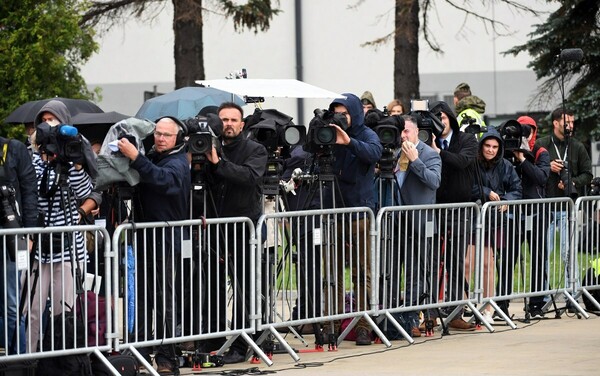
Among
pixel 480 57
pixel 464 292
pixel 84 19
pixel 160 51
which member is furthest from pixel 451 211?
pixel 160 51

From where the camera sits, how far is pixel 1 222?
1009cm

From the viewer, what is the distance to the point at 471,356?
1155 cm

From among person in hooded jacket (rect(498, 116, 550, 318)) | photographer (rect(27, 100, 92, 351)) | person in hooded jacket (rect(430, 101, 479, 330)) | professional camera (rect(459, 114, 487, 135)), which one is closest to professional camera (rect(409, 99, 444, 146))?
person in hooded jacket (rect(430, 101, 479, 330))

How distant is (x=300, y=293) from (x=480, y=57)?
23312mm

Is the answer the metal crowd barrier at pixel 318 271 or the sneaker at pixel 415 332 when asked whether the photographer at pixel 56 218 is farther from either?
the sneaker at pixel 415 332

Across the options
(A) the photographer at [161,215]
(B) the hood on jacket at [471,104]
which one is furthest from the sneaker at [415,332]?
(B) the hood on jacket at [471,104]

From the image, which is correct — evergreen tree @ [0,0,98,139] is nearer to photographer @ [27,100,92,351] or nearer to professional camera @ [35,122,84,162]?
photographer @ [27,100,92,351]

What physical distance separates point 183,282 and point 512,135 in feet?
15.6

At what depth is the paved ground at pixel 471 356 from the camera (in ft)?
35.2

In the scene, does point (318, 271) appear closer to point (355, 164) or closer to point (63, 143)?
point (355, 164)

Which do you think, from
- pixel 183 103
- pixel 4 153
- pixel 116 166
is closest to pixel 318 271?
pixel 116 166

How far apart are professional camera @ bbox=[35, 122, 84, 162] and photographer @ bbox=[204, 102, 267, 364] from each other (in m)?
1.29

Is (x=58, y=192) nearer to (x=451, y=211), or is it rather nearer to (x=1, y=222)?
(x=1, y=222)

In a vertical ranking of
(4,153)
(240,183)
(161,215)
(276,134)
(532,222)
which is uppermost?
(276,134)
